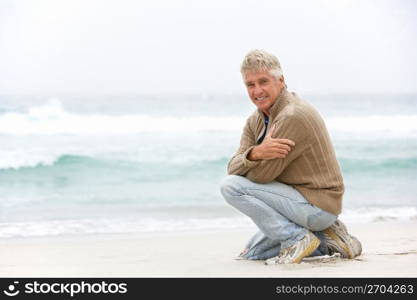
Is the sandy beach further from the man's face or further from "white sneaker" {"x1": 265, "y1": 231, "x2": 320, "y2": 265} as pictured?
the man's face

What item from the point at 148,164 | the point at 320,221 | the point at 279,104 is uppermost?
the point at 148,164

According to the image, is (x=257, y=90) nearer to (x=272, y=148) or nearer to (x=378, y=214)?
(x=272, y=148)

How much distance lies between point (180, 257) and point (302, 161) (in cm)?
104

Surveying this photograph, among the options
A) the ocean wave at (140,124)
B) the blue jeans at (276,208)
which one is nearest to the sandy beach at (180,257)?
the blue jeans at (276,208)

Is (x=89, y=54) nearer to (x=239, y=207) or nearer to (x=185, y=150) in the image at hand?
(x=185, y=150)

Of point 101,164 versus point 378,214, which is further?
point 101,164

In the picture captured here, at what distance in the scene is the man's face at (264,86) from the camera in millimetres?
3391

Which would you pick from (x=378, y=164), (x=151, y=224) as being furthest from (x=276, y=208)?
(x=378, y=164)

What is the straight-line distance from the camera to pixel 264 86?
134 inches

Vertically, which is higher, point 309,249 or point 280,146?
point 280,146

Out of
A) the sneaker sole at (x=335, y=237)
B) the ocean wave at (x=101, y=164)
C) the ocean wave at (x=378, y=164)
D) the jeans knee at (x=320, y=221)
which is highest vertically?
the ocean wave at (x=101, y=164)

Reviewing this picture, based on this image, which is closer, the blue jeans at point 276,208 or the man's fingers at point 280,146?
the man's fingers at point 280,146

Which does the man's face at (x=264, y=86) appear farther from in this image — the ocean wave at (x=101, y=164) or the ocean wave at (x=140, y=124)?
A: the ocean wave at (x=140, y=124)

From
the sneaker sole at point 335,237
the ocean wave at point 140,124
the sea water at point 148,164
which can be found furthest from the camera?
the ocean wave at point 140,124
